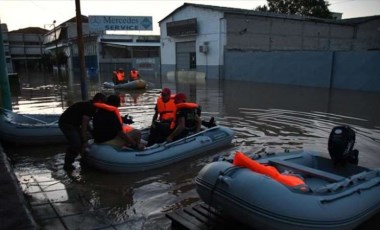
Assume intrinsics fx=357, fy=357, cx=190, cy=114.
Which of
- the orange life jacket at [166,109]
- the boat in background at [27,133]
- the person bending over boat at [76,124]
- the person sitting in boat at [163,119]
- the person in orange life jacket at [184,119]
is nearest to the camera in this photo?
the person bending over boat at [76,124]

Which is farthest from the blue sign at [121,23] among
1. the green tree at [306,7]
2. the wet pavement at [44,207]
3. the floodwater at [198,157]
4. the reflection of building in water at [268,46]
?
the wet pavement at [44,207]

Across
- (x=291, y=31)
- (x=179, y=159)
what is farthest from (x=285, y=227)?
(x=291, y=31)

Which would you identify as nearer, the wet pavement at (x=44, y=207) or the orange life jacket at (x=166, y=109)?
the wet pavement at (x=44, y=207)

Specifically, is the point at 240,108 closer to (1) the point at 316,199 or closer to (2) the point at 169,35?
(1) the point at 316,199

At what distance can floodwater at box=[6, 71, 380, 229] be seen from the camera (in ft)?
16.4

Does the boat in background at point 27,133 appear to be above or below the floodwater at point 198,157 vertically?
above

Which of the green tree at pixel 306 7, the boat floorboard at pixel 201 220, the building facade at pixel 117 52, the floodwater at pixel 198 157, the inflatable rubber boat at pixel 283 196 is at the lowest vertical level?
the floodwater at pixel 198 157

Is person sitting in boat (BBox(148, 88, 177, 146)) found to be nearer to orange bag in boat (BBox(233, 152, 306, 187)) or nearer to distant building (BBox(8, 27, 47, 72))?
orange bag in boat (BBox(233, 152, 306, 187))

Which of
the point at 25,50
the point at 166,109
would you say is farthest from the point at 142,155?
the point at 25,50

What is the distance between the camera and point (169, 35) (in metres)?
32.1

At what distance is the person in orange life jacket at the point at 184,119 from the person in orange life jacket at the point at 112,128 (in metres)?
0.83

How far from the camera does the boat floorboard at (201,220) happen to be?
13.3 feet

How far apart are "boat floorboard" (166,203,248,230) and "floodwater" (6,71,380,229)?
0.22m

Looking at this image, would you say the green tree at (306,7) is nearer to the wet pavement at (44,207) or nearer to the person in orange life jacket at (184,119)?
the person in orange life jacket at (184,119)
